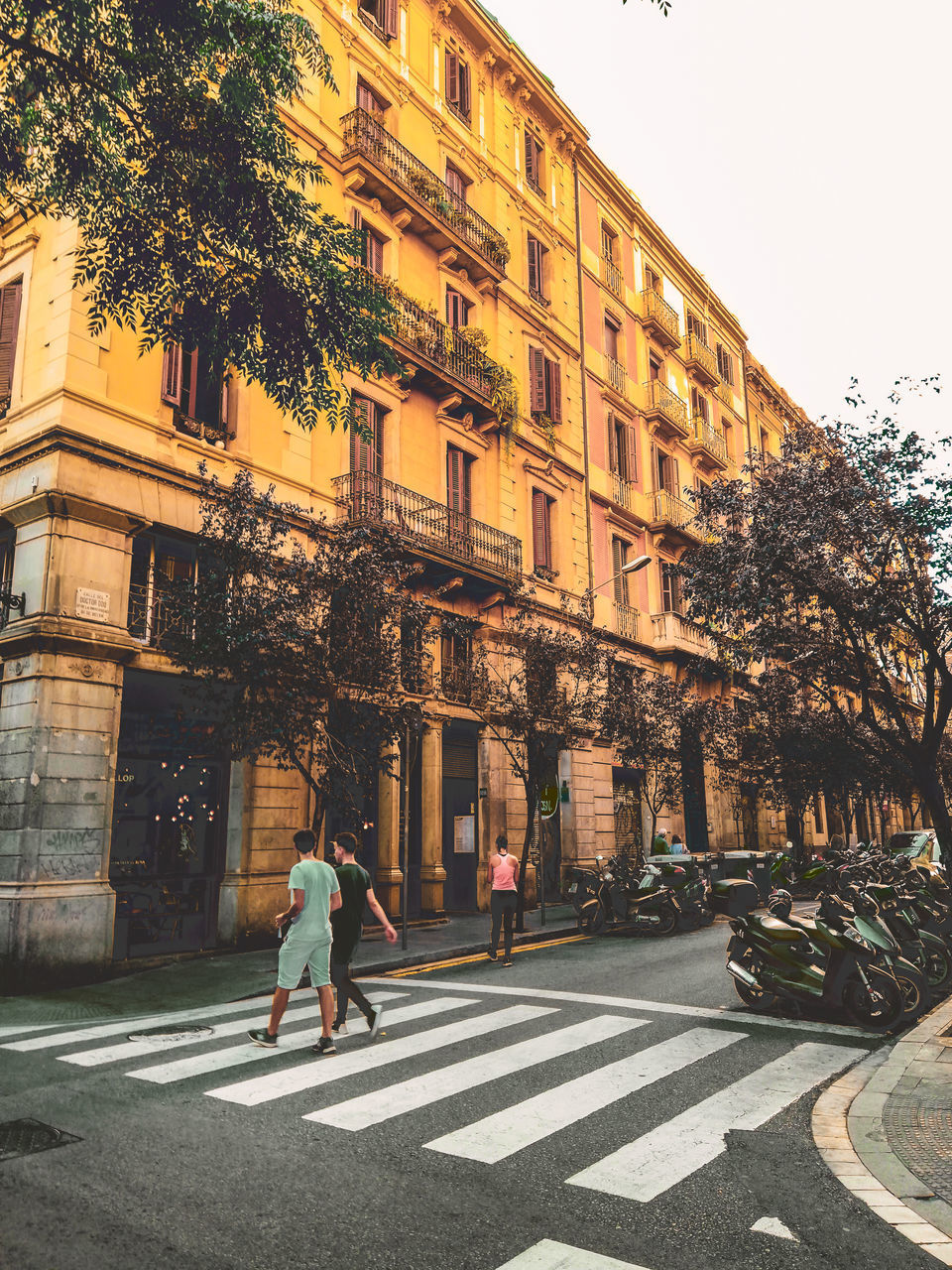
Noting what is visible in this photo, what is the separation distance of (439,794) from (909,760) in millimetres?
10420

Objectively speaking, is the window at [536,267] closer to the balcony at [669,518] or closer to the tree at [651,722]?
the balcony at [669,518]

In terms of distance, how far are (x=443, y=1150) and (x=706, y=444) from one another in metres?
32.3

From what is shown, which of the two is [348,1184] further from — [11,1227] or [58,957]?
[58,957]

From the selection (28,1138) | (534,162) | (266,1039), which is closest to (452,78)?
(534,162)

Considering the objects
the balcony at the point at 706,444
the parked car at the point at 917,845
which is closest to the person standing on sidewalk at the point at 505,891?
the parked car at the point at 917,845

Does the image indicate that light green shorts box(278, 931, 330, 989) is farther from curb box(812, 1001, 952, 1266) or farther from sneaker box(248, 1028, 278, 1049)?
curb box(812, 1001, 952, 1266)

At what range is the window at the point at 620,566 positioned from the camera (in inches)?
1101

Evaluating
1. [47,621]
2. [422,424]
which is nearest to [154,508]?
[47,621]

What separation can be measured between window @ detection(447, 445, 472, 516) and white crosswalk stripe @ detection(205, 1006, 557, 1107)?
1376cm

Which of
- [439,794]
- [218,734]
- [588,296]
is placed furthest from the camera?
[588,296]

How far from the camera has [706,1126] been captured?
18.3ft

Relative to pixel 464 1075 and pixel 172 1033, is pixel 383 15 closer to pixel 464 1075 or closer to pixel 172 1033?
pixel 172 1033

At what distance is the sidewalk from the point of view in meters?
9.84

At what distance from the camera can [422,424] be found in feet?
67.4
